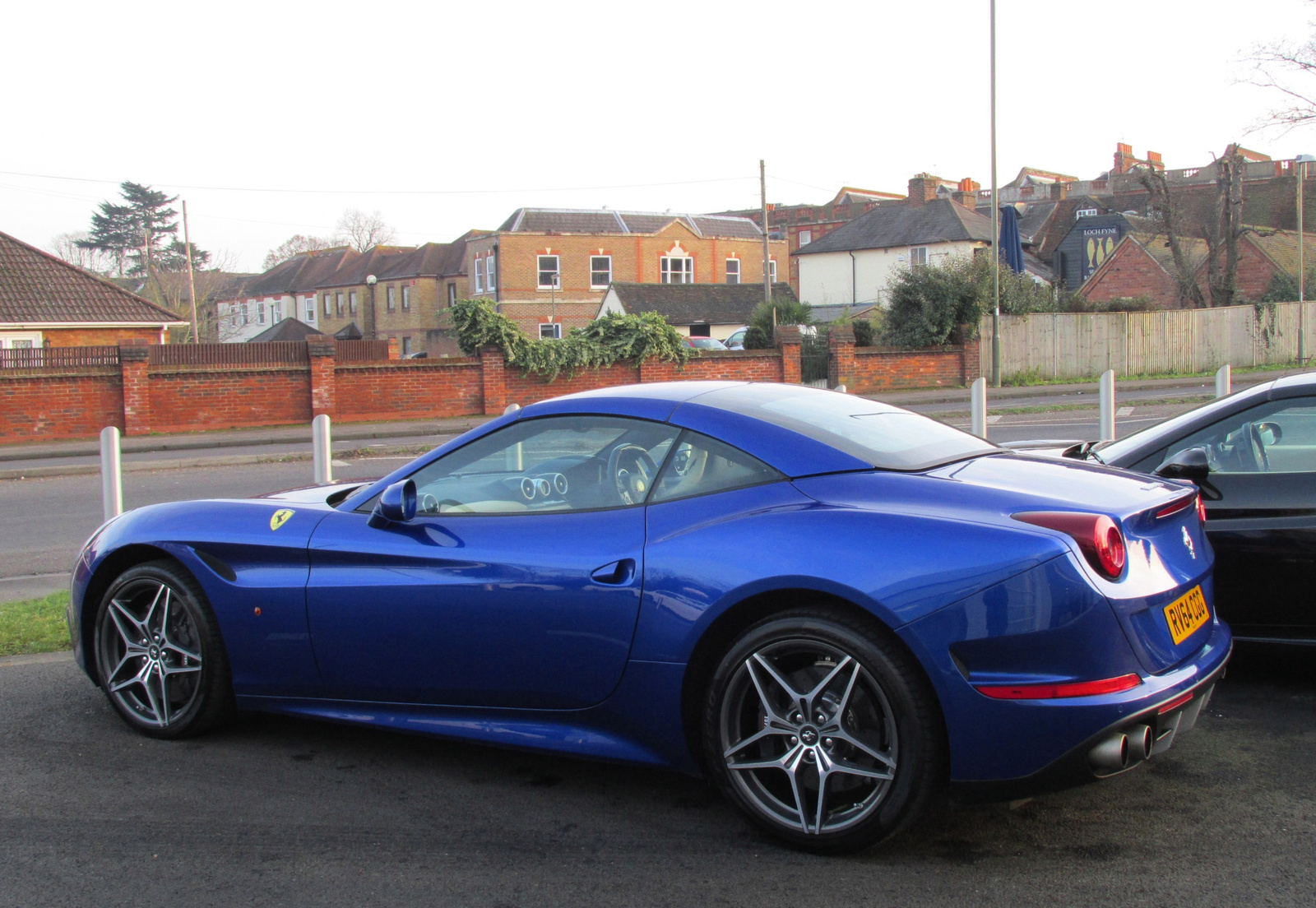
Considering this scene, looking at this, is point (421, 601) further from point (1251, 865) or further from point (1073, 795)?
point (1251, 865)

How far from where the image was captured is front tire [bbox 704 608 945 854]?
10.3ft

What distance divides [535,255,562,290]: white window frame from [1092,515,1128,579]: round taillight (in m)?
57.0

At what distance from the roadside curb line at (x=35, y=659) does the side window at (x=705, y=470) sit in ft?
12.5

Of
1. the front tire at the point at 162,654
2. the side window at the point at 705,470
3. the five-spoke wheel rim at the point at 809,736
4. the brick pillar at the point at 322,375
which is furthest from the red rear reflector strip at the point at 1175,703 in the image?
the brick pillar at the point at 322,375

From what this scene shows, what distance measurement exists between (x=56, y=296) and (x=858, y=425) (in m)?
35.1

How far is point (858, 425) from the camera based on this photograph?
3949 mm

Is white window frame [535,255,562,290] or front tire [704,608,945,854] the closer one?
front tire [704,608,945,854]

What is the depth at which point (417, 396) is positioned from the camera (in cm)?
2633

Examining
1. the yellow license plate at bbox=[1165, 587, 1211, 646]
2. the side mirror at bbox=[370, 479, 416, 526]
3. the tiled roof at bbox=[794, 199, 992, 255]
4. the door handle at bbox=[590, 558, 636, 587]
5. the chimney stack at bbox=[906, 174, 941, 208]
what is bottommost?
the yellow license plate at bbox=[1165, 587, 1211, 646]

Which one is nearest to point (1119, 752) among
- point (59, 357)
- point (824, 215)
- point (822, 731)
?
point (822, 731)

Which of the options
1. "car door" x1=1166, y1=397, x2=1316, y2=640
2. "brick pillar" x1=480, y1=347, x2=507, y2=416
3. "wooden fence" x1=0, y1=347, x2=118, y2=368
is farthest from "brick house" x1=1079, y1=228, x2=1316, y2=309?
"car door" x1=1166, y1=397, x2=1316, y2=640

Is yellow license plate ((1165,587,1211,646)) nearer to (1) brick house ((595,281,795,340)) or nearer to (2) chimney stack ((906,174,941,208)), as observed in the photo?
(1) brick house ((595,281,795,340))

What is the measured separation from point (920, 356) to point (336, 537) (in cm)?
2813

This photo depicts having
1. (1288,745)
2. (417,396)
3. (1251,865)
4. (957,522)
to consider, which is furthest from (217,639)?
(417,396)
